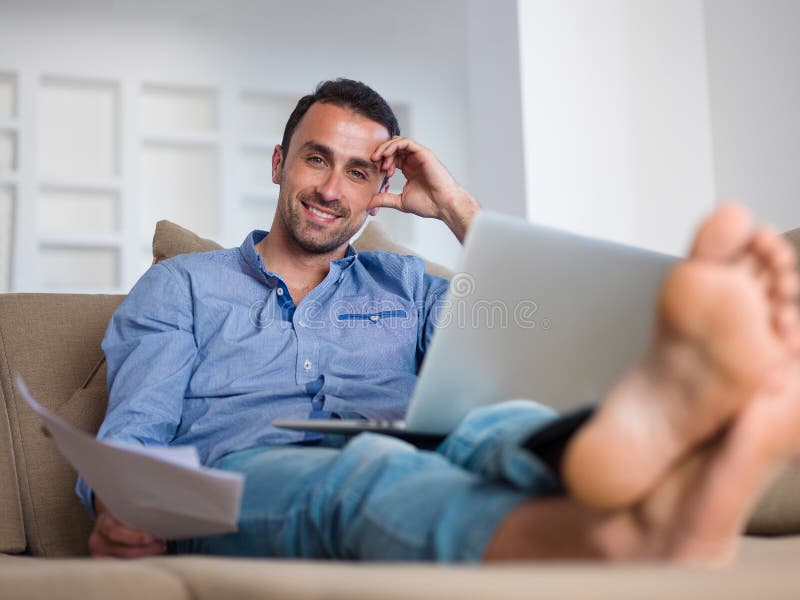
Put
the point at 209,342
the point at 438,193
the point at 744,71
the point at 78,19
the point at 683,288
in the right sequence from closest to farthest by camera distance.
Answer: the point at 683,288 → the point at 209,342 → the point at 438,193 → the point at 744,71 → the point at 78,19

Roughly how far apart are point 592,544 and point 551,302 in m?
0.42

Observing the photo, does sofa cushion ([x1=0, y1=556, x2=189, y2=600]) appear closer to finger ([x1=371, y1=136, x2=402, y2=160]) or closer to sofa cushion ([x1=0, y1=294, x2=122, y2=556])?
sofa cushion ([x1=0, y1=294, x2=122, y2=556])

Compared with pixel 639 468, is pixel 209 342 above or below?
above

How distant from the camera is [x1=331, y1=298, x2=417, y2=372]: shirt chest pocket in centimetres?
159

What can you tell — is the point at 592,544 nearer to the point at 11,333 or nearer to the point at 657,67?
the point at 11,333

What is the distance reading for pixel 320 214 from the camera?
181cm

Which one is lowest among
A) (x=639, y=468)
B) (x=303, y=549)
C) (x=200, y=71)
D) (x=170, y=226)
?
(x=303, y=549)

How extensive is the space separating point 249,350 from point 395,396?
263mm

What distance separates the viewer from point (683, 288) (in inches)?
25.8

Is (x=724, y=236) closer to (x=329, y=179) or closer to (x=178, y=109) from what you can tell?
(x=329, y=179)

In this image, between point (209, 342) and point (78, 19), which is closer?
point (209, 342)

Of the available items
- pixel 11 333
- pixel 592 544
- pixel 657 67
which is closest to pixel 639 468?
pixel 592 544

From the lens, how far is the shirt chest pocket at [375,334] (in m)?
1.59

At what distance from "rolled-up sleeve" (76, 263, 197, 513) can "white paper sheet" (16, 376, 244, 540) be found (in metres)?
0.31
